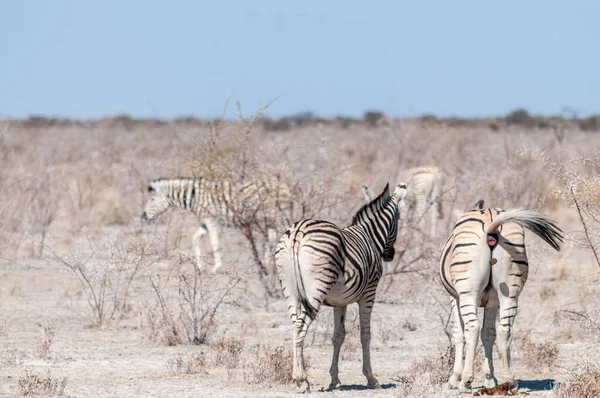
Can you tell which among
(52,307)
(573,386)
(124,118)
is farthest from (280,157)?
(124,118)

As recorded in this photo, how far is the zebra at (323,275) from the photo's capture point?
8.23 metres

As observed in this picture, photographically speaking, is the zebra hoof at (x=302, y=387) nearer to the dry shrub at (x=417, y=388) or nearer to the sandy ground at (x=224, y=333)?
the sandy ground at (x=224, y=333)

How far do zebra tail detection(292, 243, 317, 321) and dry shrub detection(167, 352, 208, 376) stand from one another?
160 cm

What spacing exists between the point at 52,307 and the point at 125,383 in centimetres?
428

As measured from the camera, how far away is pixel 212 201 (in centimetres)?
1540

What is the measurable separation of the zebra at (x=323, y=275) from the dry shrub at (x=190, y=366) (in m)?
1.29

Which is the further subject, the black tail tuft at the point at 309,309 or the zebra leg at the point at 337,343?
the zebra leg at the point at 337,343

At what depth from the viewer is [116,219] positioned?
20.2 meters

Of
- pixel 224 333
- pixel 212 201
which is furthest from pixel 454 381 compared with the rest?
pixel 212 201

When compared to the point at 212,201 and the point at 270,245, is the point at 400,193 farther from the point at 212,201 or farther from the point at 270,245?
the point at 212,201

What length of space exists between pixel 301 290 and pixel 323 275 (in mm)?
202

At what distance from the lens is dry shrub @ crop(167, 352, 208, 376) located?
9.41 meters

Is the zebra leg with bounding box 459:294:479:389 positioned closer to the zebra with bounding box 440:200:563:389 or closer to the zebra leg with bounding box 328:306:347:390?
the zebra with bounding box 440:200:563:389

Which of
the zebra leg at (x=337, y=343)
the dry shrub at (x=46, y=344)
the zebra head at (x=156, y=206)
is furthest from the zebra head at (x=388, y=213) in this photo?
the zebra head at (x=156, y=206)
